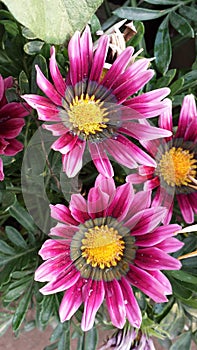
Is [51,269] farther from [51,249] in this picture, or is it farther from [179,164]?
[179,164]

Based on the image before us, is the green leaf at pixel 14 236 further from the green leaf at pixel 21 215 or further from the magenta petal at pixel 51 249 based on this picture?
the magenta petal at pixel 51 249

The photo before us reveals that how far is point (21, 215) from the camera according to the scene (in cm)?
58

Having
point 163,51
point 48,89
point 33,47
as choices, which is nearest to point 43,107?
point 48,89

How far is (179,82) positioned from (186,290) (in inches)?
7.3

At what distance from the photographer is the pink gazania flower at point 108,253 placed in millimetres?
469

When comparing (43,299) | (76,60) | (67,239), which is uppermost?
(76,60)

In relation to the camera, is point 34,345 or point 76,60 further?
point 34,345

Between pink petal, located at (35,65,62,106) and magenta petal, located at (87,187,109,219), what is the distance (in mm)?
71

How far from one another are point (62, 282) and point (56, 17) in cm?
20

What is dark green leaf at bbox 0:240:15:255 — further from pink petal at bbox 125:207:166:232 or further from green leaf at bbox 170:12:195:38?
green leaf at bbox 170:12:195:38

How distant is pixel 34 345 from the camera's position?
776 mm

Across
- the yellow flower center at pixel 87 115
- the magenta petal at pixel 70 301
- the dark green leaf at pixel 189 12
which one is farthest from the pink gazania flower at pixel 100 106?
the dark green leaf at pixel 189 12

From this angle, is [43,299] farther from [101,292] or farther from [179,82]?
[179,82]

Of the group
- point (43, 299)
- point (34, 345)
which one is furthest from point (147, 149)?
point (34, 345)
